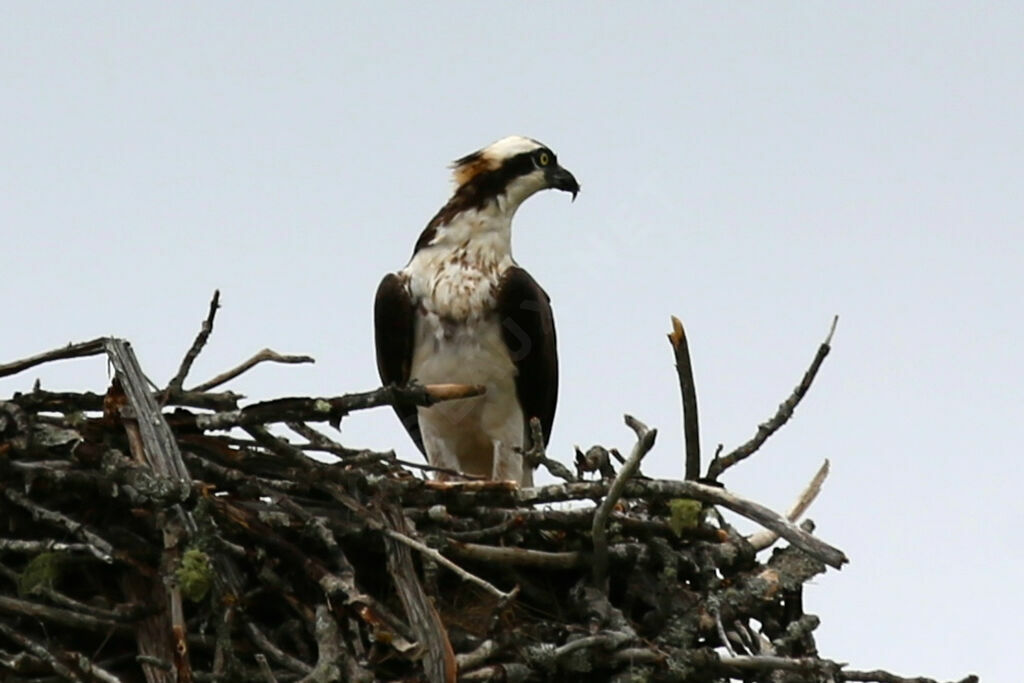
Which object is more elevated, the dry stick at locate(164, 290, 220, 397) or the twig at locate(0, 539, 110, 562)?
the dry stick at locate(164, 290, 220, 397)

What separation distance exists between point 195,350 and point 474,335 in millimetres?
2117

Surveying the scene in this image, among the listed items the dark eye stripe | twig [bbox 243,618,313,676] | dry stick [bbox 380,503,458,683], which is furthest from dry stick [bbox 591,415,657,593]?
the dark eye stripe

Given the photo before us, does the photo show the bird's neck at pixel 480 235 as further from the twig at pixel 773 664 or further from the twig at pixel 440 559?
the twig at pixel 773 664

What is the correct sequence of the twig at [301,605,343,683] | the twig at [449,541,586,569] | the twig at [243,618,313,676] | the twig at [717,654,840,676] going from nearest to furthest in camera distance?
the twig at [301,605,343,683]
the twig at [243,618,313,676]
the twig at [717,654,840,676]
the twig at [449,541,586,569]

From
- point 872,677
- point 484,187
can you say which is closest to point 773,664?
point 872,677

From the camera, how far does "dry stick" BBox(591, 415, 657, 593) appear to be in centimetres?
408

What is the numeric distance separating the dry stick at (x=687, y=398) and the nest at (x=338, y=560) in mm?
11

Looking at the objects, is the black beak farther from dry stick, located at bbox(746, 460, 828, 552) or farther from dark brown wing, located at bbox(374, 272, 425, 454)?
dry stick, located at bbox(746, 460, 828, 552)

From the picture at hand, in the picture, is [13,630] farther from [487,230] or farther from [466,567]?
[487,230]

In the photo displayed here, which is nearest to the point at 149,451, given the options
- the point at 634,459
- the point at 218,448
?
the point at 218,448

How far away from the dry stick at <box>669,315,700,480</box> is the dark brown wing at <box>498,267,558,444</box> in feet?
6.86

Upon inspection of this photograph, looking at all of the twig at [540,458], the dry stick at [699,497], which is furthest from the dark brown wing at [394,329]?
the dry stick at [699,497]

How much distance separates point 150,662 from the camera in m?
3.87

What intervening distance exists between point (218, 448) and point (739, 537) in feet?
4.71
